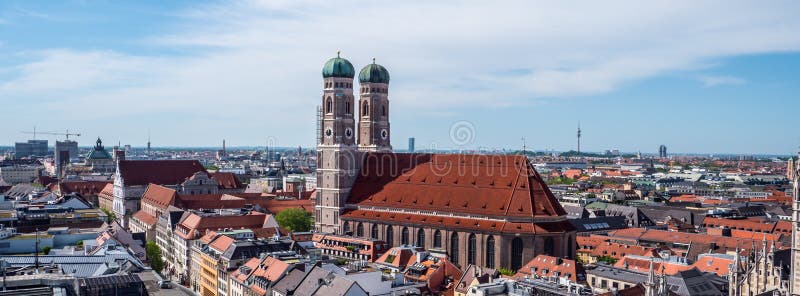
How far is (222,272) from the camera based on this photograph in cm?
9994

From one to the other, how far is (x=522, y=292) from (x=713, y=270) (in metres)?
41.3

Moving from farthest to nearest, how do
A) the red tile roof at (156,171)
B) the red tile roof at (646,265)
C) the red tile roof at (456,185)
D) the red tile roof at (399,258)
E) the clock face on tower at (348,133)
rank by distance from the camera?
the red tile roof at (156,171) < the clock face on tower at (348,133) < the red tile roof at (456,185) < the red tile roof at (399,258) < the red tile roof at (646,265)

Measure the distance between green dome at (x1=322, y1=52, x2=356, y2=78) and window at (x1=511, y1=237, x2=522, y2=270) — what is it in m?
46.3

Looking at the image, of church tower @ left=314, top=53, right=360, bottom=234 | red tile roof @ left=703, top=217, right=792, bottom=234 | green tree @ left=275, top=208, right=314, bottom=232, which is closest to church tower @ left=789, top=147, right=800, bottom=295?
church tower @ left=314, top=53, right=360, bottom=234

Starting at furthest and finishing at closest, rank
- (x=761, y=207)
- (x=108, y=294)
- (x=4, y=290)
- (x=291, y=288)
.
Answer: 1. (x=761, y=207)
2. (x=291, y=288)
3. (x=108, y=294)
4. (x=4, y=290)

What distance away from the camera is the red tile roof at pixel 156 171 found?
18500 cm

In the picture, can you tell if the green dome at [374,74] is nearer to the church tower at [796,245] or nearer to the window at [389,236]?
the window at [389,236]

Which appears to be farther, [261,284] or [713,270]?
[713,270]

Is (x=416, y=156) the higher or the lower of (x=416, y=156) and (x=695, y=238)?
the higher

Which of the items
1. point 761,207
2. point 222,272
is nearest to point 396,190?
point 222,272

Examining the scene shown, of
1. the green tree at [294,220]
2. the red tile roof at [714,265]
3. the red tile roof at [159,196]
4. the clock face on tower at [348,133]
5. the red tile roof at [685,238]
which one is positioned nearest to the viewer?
the red tile roof at [714,265]

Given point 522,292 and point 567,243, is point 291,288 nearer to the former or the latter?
point 522,292

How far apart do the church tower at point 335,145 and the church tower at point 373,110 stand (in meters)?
3.83

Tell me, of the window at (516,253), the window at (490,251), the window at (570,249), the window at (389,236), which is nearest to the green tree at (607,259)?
the window at (570,249)
